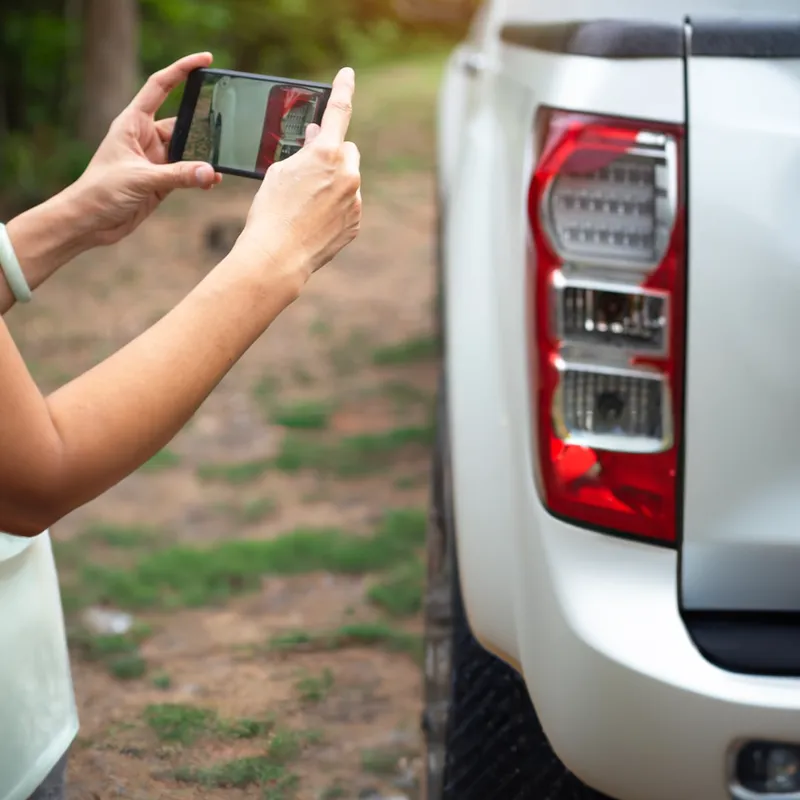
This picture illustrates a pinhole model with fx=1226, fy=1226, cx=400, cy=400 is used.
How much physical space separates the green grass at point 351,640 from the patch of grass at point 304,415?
193 centimetres

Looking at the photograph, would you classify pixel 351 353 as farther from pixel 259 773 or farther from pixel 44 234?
pixel 44 234

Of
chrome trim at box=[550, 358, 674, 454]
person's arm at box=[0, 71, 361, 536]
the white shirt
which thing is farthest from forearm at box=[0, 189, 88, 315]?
chrome trim at box=[550, 358, 674, 454]

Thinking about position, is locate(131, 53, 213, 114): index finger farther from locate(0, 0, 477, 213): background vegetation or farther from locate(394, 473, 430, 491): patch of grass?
locate(0, 0, 477, 213): background vegetation

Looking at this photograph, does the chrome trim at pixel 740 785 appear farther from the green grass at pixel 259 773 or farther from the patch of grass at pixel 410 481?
the patch of grass at pixel 410 481

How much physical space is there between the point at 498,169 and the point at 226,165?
1.78ft

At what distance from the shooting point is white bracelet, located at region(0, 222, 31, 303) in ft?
6.38

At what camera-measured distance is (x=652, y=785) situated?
1.66m

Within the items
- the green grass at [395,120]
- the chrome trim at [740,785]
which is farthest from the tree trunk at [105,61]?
the chrome trim at [740,785]

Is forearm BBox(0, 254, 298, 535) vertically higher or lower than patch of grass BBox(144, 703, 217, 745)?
higher

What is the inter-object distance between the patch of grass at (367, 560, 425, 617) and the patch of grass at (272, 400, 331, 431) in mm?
1501

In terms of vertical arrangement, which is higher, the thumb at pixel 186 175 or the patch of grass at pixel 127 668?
the thumb at pixel 186 175

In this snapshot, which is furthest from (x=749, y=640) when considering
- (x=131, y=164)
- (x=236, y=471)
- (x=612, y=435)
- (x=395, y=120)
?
(x=395, y=120)

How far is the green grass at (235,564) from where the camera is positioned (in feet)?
12.5

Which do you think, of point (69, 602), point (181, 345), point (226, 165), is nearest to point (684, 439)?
point (181, 345)
